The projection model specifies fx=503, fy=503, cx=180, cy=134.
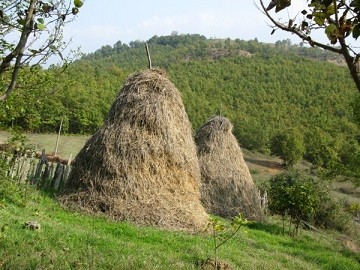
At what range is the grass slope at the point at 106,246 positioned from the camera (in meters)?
7.01

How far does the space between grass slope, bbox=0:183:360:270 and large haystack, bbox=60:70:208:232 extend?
0.58 meters

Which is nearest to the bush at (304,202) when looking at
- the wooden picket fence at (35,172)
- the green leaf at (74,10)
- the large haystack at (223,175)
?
the large haystack at (223,175)

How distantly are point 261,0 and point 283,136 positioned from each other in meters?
54.6

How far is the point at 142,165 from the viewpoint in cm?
1192

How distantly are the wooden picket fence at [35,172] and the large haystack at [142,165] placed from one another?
0.71 m

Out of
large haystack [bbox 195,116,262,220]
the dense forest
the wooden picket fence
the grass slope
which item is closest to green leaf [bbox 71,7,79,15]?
the grass slope

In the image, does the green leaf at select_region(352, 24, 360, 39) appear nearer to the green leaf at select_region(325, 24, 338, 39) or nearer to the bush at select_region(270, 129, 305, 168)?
the green leaf at select_region(325, 24, 338, 39)

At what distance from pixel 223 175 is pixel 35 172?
22.5 feet

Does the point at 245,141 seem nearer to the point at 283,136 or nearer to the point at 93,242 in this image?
the point at 283,136

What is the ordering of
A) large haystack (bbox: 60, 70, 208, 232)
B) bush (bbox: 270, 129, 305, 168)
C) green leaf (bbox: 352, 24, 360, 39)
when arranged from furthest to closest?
1. bush (bbox: 270, 129, 305, 168)
2. large haystack (bbox: 60, 70, 208, 232)
3. green leaf (bbox: 352, 24, 360, 39)

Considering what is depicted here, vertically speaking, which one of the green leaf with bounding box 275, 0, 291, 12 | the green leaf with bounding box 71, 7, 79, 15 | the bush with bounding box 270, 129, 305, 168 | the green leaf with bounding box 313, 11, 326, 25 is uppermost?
the green leaf with bounding box 275, 0, 291, 12

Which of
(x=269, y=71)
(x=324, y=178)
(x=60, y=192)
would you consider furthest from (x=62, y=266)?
(x=269, y=71)

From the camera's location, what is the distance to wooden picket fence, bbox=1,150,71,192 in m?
12.5

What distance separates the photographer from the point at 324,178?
21.2m
